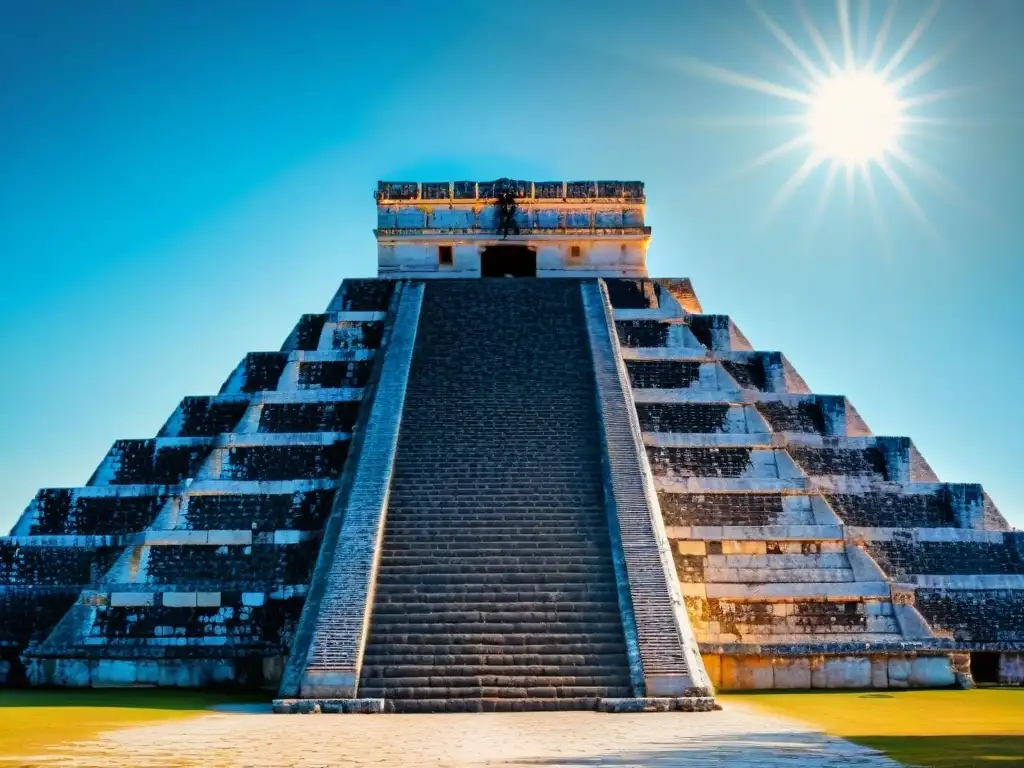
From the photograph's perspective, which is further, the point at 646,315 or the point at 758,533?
the point at 646,315

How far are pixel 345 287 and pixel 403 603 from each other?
10.8m

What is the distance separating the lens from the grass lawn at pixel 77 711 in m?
7.56

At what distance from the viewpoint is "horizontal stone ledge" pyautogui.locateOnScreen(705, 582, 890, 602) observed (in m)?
13.2

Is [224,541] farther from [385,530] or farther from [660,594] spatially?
[660,594]

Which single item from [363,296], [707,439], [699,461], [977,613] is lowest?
[977,613]

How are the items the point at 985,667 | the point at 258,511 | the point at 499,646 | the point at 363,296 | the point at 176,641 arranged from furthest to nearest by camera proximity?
the point at 363,296 → the point at 258,511 → the point at 985,667 → the point at 176,641 → the point at 499,646

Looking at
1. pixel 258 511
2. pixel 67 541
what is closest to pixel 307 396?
pixel 258 511

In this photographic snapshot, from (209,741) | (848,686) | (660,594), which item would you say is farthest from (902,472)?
(209,741)

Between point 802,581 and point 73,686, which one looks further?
point 802,581

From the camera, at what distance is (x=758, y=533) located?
1387cm

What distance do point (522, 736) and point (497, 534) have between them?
4925 mm

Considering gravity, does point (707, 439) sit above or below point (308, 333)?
below

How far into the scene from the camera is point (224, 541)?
13828mm

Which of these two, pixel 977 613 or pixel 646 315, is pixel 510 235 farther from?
pixel 977 613
